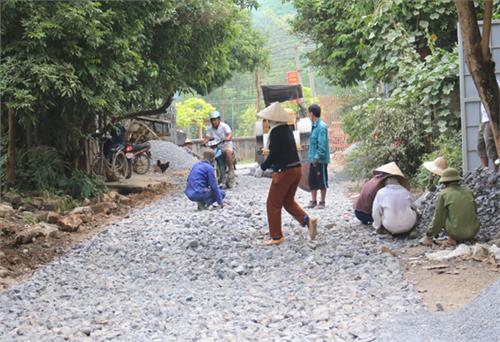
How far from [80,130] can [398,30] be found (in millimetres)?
6708

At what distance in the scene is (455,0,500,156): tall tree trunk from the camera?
6141 millimetres

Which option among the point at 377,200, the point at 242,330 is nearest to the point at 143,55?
the point at 377,200

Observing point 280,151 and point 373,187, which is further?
point 373,187

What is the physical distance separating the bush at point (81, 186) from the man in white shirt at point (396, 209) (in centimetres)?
666

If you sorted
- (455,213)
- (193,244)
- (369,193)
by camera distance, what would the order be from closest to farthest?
(455,213)
(193,244)
(369,193)

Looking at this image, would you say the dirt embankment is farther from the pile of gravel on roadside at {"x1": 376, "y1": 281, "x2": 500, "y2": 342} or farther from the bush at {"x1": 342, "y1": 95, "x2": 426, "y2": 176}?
the bush at {"x1": 342, "y1": 95, "x2": 426, "y2": 176}

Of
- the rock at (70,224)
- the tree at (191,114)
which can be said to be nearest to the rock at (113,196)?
the rock at (70,224)

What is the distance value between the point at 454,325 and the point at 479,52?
2.73m

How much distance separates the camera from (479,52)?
20.2ft

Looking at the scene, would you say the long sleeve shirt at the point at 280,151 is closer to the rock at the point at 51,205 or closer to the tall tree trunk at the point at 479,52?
the tall tree trunk at the point at 479,52

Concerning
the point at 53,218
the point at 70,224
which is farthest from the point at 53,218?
the point at 70,224

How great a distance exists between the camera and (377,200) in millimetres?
7914

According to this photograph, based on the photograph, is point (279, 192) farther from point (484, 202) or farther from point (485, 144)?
point (485, 144)

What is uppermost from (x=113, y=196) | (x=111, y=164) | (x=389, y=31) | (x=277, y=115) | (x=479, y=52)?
(x=389, y=31)
